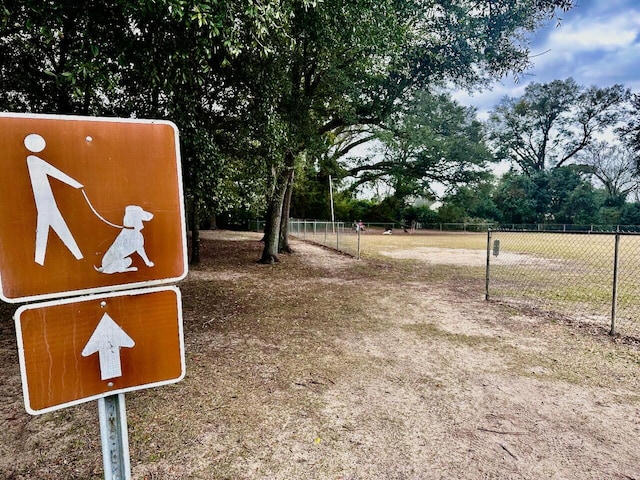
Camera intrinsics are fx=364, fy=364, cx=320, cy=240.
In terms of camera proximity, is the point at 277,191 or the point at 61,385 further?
the point at 277,191

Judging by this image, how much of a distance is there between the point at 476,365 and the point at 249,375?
221 cm

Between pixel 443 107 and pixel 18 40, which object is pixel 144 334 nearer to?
pixel 18 40

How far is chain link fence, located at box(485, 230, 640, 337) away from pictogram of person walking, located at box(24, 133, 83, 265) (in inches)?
205

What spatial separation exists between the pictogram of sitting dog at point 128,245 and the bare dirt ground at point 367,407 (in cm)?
156

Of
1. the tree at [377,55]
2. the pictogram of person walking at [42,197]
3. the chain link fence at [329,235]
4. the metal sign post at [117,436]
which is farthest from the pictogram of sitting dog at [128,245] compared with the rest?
the chain link fence at [329,235]

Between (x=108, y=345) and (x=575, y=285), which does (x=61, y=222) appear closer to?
(x=108, y=345)

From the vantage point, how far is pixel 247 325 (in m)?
4.93

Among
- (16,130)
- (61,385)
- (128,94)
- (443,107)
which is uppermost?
(443,107)

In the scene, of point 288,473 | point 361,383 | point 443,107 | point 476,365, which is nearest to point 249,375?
point 361,383

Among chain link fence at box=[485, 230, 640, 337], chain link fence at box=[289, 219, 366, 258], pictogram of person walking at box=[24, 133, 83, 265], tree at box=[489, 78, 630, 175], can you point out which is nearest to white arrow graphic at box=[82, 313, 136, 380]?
pictogram of person walking at box=[24, 133, 83, 265]

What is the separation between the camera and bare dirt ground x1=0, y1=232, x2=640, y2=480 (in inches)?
83.8

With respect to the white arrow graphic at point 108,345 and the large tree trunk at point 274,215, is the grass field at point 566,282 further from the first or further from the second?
the white arrow graphic at point 108,345

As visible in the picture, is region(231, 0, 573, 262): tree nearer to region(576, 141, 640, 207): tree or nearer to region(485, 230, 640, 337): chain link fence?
region(485, 230, 640, 337): chain link fence

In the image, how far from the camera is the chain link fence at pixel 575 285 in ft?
16.8
